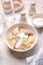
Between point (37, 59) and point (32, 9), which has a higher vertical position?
point (32, 9)

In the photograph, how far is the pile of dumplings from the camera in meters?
0.86

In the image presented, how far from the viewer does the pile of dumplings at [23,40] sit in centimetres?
86

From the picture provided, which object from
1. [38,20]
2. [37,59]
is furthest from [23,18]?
[37,59]

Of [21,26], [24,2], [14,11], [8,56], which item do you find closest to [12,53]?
[8,56]

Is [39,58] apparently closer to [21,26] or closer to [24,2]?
[21,26]

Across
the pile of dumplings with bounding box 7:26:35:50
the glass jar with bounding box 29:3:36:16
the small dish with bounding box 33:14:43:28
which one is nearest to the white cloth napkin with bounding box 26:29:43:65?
the pile of dumplings with bounding box 7:26:35:50

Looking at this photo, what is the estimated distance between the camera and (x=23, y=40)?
880 mm

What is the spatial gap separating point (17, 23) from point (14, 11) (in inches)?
5.8

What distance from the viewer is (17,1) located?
3.68 feet

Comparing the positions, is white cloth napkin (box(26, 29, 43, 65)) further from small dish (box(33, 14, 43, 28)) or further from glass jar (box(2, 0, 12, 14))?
glass jar (box(2, 0, 12, 14))

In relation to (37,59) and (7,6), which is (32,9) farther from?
(37,59)

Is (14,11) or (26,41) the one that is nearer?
(26,41)

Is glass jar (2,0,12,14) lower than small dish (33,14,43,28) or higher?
higher

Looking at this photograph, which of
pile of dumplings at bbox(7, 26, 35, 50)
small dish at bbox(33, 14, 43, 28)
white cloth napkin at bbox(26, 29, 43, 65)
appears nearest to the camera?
white cloth napkin at bbox(26, 29, 43, 65)
